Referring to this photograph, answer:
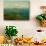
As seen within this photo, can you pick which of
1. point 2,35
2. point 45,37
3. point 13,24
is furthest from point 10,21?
point 45,37

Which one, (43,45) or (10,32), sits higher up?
(10,32)

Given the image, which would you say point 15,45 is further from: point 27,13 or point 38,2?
point 38,2

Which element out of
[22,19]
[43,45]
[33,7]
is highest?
[33,7]

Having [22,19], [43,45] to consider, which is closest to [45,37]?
[43,45]

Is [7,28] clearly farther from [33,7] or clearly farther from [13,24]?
[33,7]
